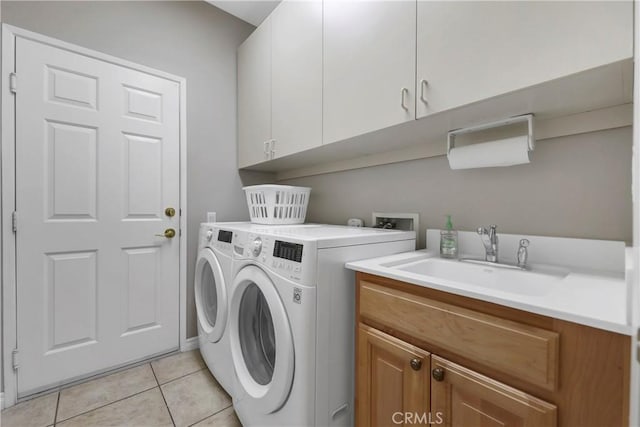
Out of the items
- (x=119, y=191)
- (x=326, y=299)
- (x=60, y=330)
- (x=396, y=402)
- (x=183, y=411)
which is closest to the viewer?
(x=396, y=402)

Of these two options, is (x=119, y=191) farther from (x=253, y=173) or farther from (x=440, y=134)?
(x=440, y=134)

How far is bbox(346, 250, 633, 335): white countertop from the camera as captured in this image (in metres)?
0.55

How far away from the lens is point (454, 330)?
2.49 feet

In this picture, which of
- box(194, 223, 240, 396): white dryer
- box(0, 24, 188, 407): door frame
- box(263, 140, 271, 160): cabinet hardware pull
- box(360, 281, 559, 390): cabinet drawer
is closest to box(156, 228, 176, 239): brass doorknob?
box(194, 223, 240, 396): white dryer

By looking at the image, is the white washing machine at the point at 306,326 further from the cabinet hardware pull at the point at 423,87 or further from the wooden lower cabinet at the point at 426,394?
the cabinet hardware pull at the point at 423,87

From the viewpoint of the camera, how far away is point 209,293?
1.85m

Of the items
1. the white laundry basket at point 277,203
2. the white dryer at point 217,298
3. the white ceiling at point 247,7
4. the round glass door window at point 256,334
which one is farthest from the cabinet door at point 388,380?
the white ceiling at point 247,7

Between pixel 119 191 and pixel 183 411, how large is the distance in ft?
4.51

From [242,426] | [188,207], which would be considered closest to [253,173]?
[188,207]

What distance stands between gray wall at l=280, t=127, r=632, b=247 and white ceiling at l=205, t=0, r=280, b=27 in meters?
1.59

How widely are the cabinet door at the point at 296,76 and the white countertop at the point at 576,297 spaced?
0.97m

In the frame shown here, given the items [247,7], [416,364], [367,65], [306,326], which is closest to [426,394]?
[416,364]

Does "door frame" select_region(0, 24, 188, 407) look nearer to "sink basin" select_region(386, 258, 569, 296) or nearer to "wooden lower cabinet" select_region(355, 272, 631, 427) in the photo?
"wooden lower cabinet" select_region(355, 272, 631, 427)

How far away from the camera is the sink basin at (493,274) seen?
37.7 inches
